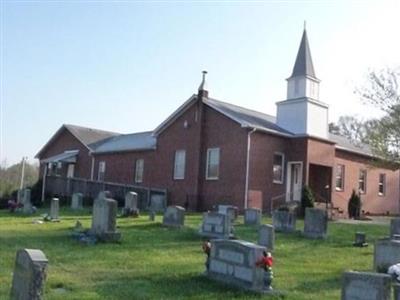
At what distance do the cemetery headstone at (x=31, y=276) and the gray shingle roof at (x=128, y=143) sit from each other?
28367mm

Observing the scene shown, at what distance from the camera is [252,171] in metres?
28.7

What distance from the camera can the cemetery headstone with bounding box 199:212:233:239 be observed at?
16.2 m

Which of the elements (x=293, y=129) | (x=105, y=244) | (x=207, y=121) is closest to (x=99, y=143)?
(x=207, y=121)

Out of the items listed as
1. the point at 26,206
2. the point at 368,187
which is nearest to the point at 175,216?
the point at 26,206

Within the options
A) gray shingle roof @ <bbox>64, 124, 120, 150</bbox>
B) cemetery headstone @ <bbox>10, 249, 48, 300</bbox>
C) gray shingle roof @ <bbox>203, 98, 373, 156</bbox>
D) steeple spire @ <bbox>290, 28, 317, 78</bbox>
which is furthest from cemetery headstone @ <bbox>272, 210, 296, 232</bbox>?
gray shingle roof @ <bbox>64, 124, 120, 150</bbox>

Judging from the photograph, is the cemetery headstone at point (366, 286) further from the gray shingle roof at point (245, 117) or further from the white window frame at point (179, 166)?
A: the white window frame at point (179, 166)

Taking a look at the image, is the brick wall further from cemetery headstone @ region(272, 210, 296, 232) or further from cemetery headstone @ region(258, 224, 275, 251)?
cemetery headstone @ region(258, 224, 275, 251)

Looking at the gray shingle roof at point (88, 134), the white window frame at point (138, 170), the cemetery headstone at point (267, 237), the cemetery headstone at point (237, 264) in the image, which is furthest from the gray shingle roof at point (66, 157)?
the cemetery headstone at point (237, 264)

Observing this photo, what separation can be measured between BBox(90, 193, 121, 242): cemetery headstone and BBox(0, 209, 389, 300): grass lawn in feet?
1.58

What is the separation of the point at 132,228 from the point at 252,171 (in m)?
11.6

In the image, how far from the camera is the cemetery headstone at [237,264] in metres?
9.47

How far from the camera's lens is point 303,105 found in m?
31.0

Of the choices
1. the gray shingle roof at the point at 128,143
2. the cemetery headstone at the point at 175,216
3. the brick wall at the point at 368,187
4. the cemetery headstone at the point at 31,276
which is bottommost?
the cemetery headstone at the point at 31,276

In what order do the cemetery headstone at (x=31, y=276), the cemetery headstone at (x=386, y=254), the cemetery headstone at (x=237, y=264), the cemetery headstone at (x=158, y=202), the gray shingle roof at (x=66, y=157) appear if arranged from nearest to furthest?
the cemetery headstone at (x=31, y=276) → the cemetery headstone at (x=237, y=264) → the cemetery headstone at (x=386, y=254) → the cemetery headstone at (x=158, y=202) → the gray shingle roof at (x=66, y=157)
